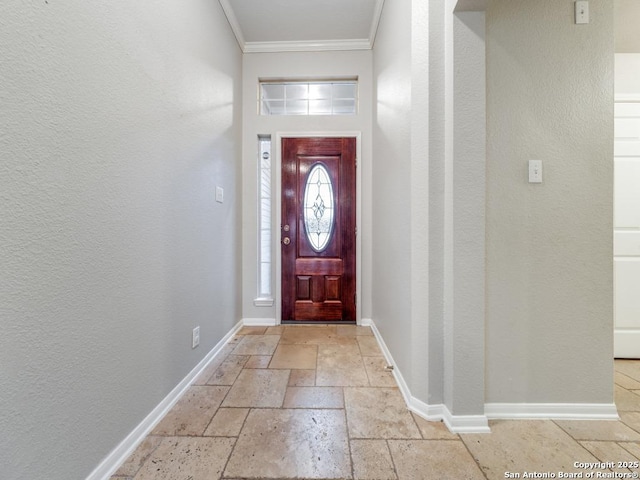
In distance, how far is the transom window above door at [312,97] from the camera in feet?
9.63

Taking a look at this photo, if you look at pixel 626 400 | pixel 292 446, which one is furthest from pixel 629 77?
pixel 292 446

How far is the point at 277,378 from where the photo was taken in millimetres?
1780

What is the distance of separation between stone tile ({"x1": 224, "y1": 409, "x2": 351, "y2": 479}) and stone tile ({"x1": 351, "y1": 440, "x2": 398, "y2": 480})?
0.04 meters

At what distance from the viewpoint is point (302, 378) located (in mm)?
1777

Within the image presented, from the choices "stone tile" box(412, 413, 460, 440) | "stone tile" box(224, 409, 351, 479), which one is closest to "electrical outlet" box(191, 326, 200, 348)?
"stone tile" box(224, 409, 351, 479)

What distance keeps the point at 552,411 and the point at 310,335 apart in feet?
5.70

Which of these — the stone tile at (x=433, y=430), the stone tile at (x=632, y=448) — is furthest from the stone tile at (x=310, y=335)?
the stone tile at (x=632, y=448)

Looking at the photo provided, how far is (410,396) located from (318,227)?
182 centimetres

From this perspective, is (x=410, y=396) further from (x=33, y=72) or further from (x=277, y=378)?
(x=33, y=72)

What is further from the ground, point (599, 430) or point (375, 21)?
point (375, 21)

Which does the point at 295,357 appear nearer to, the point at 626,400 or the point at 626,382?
the point at 626,400

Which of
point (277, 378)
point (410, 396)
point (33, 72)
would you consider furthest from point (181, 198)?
point (410, 396)

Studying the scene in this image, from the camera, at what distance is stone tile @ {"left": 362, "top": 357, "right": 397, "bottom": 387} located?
5.65 feet

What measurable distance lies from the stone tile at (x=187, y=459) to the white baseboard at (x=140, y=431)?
0.35ft
